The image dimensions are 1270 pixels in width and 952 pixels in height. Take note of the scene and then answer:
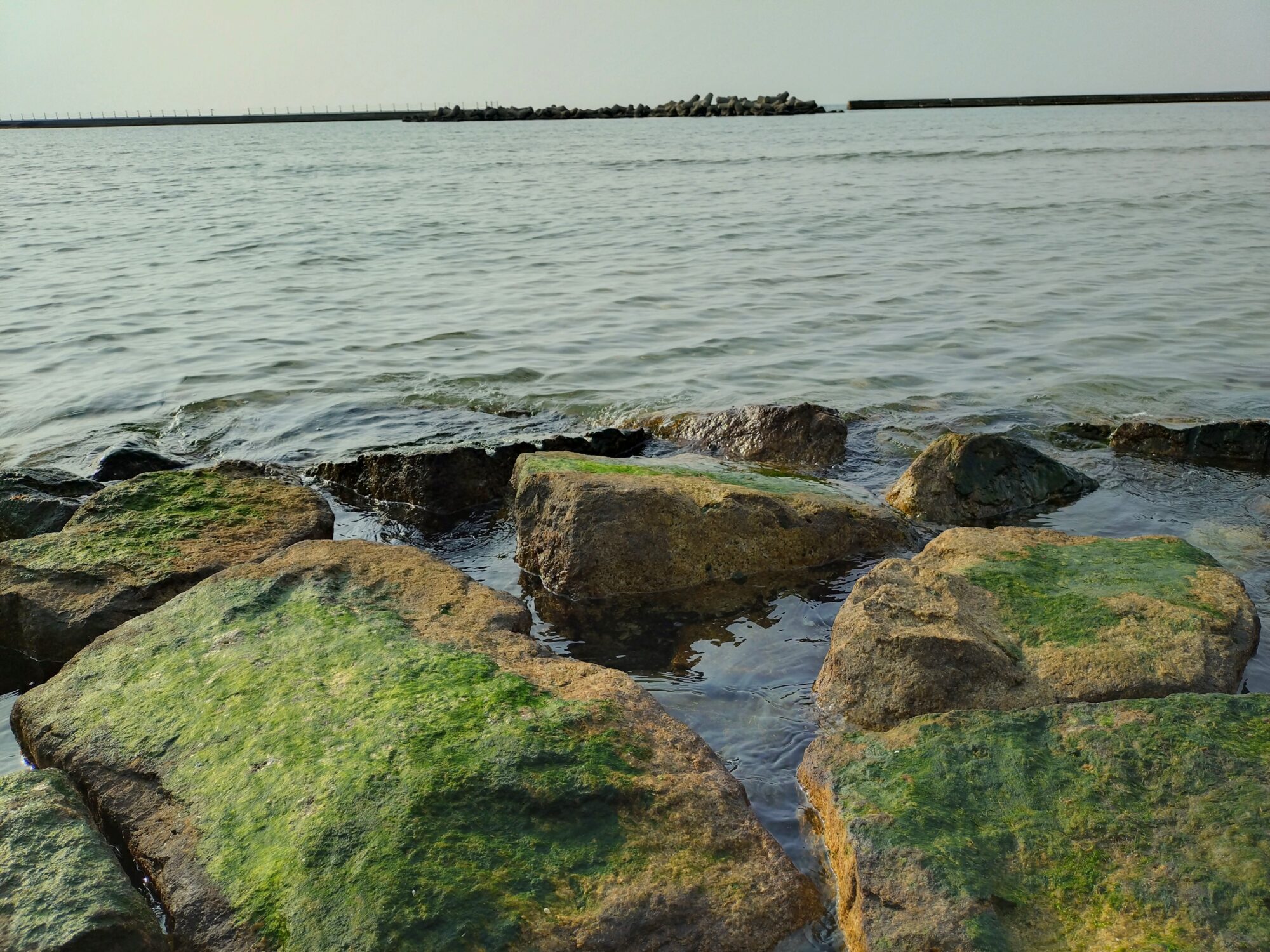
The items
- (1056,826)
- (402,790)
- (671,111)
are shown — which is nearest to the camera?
(1056,826)

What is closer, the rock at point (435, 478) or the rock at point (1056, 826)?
the rock at point (1056, 826)

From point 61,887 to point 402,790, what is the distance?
0.81 metres

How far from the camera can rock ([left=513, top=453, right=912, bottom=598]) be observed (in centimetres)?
464

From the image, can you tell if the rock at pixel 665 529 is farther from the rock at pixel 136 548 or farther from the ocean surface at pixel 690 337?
the rock at pixel 136 548

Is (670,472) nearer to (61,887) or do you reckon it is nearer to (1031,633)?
(1031,633)

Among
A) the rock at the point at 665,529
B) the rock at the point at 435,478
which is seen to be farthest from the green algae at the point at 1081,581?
the rock at the point at 435,478

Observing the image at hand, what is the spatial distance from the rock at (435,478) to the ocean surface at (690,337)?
24 centimetres

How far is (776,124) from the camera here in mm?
71375

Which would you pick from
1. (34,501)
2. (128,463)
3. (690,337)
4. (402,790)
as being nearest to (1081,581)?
(402,790)

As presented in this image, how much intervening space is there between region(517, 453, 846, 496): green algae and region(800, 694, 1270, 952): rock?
2.21m

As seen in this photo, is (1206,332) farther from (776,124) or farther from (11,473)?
(776,124)

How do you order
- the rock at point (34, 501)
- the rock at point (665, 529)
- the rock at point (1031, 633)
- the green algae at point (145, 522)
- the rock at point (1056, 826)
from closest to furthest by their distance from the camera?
1. the rock at point (1056, 826)
2. the rock at point (1031, 633)
3. the green algae at point (145, 522)
4. the rock at point (665, 529)
5. the rock at point (34, 501)

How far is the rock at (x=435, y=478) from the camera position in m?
5.87

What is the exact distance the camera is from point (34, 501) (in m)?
5.61
